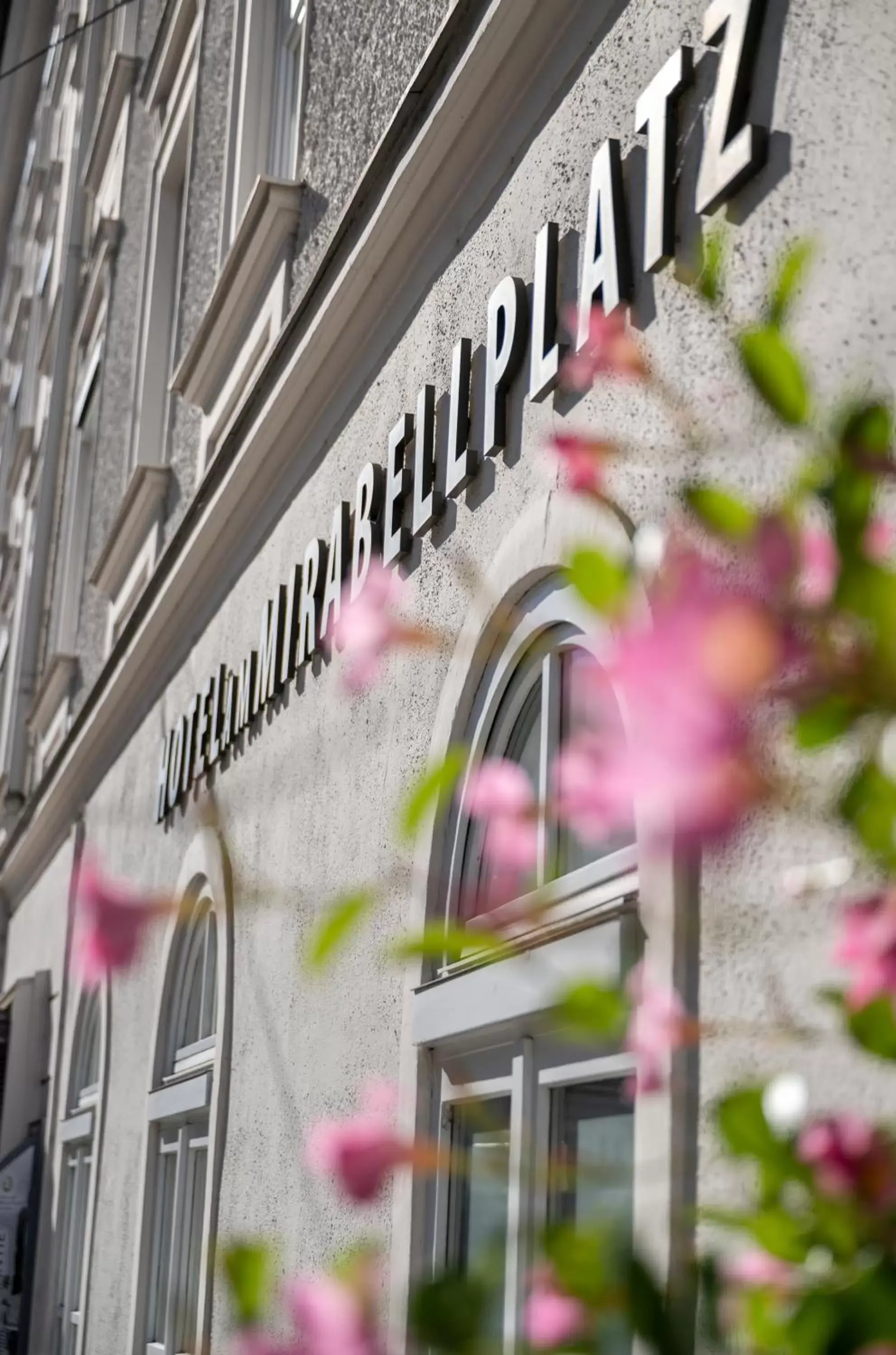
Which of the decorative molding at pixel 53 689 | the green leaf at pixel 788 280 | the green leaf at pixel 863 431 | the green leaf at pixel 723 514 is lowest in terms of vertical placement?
the green leaf at pixel 723 514

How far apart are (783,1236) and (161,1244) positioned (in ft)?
19.6

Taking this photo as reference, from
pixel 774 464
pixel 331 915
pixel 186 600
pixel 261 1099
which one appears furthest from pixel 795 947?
pixel 186 600

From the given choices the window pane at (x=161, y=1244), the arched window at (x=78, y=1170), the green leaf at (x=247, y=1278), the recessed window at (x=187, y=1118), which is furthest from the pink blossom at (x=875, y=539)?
the arched window at (x=78, y=1170)

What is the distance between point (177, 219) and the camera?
9172mm

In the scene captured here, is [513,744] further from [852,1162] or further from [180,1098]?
[180,1098]

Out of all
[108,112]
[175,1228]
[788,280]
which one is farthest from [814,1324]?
[108,112]

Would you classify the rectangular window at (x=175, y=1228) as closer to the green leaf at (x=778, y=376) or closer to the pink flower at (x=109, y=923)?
the pink flower at (x=109, y=923)

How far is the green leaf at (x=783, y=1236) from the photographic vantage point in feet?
2.96

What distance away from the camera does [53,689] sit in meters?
11.7

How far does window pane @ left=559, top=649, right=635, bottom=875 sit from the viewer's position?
2730mm

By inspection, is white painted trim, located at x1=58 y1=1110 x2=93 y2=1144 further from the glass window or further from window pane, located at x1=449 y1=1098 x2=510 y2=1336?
the glass window

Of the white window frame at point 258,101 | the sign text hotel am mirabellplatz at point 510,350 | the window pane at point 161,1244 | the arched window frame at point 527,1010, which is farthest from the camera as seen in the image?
the white window frame at point 258,101

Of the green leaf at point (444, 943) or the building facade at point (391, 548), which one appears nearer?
the green leaf at point (444, 943)

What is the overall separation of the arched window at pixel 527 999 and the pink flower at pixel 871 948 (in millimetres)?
1370
